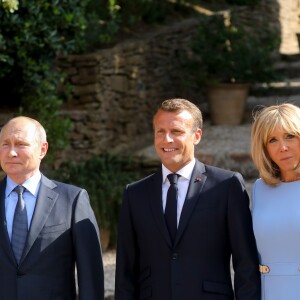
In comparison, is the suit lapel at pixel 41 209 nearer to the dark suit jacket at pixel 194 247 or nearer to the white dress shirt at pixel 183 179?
the dark suit jacket at pixel 194 247

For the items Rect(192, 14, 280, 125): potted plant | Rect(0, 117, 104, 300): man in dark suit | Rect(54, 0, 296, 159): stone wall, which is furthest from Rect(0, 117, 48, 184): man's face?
Rect(192, 14, 280, 125): potted plant

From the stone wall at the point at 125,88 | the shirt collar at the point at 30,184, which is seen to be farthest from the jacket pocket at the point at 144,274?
the stone wall at the point at 125,88

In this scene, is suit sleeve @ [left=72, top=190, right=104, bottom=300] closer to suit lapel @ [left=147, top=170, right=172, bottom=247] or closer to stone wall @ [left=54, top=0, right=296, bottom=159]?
suit lapel @ [left=147, top=170, right=172, bottom=247]

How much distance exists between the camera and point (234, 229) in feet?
13.0

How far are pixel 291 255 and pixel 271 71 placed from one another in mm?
7806

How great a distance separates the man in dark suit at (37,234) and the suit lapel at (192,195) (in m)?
0.43

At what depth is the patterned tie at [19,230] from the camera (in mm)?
3967

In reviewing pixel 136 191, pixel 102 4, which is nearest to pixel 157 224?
pixel 136 191

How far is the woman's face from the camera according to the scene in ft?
12.9

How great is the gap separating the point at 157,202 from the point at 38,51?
4.32m

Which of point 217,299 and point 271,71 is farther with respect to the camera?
point 271,71

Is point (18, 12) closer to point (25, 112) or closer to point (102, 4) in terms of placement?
point (25, 112)

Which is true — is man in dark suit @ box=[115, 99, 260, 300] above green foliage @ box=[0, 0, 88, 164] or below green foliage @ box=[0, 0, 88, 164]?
below

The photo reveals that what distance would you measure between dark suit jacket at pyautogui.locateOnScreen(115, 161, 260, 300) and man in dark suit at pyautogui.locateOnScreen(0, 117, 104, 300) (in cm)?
18
